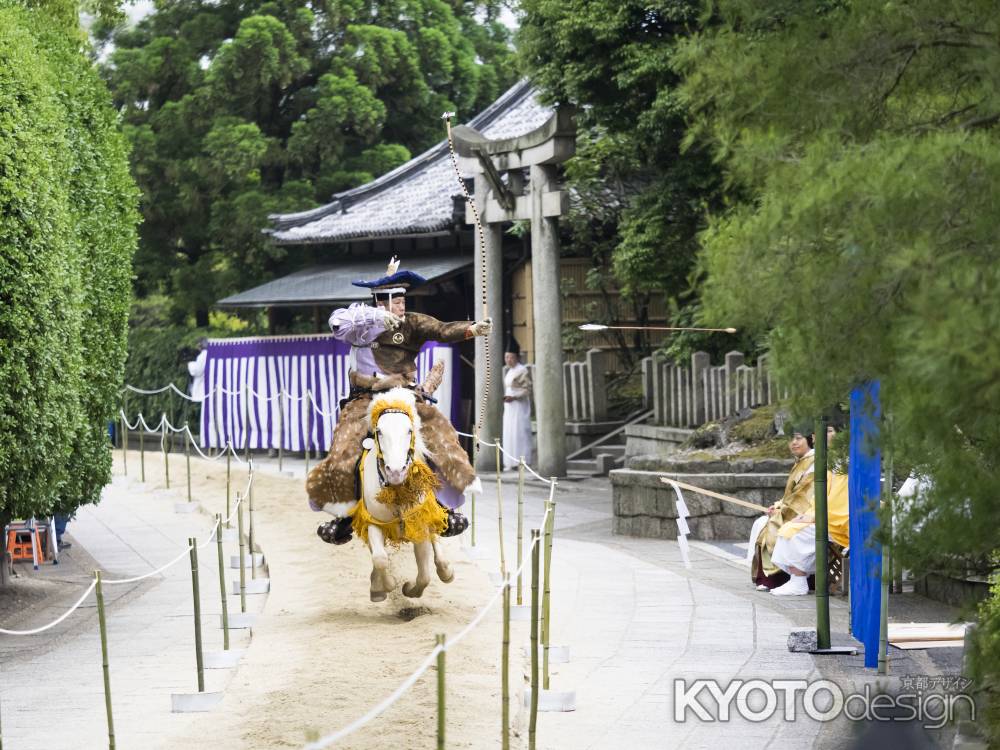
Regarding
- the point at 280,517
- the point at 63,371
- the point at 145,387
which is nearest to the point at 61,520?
the point at 280,517

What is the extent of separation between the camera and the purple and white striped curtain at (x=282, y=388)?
74.2ft

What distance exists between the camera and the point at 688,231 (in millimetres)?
18422

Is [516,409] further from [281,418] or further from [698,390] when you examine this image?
[281,418]

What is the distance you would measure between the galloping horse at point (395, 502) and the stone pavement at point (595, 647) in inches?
38.2

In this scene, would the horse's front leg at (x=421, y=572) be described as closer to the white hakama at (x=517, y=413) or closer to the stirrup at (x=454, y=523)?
the stirrup at (x=454, y=523)

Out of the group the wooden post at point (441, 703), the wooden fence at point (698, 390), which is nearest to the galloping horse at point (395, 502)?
the wooden post at point (441, 703)

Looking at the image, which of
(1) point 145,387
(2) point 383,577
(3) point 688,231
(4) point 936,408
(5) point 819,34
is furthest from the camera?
(1) point 145,387

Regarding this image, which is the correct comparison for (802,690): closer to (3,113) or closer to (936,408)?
(936,408)

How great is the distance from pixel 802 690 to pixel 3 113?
6.89 m

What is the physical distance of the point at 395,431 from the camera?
980cm

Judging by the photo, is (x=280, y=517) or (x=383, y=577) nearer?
(x=383, y=577)

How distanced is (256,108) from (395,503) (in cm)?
2045

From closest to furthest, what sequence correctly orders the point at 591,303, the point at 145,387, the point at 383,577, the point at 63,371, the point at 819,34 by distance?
the point at 819,34
the point at 383,577
the point at 63,371
the point at 591,303
the point at 145,387

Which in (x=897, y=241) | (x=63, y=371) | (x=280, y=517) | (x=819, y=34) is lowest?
(x=280, y=517)
